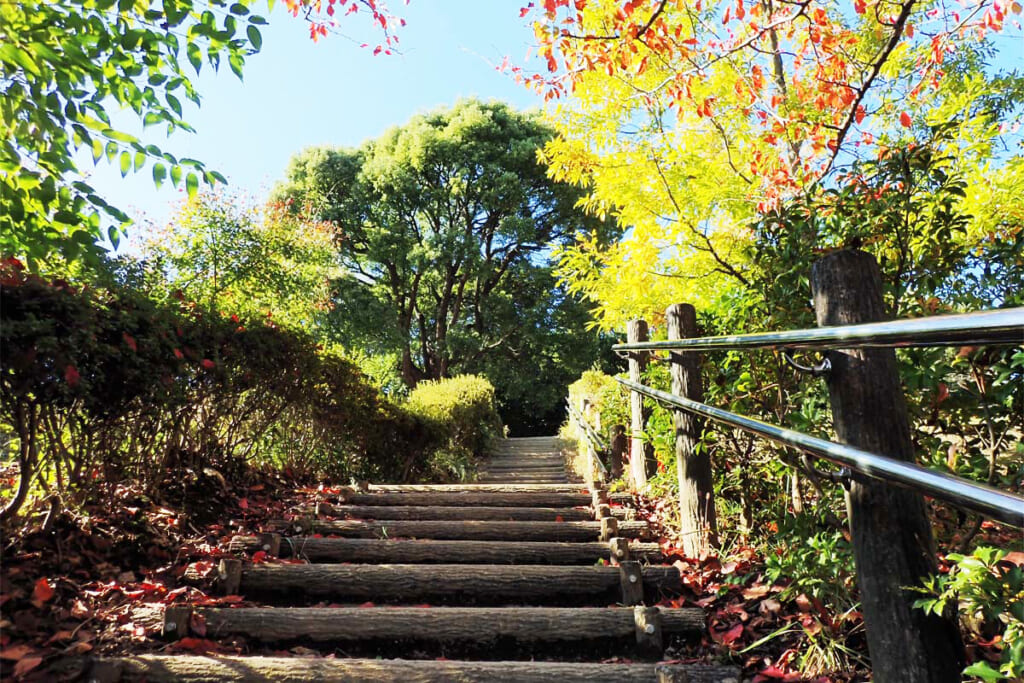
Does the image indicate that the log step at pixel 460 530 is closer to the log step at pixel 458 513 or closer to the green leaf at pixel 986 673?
the log step at pixel 458 513

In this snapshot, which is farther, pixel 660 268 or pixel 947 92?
pixel 947 92

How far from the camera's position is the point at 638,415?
4258mm

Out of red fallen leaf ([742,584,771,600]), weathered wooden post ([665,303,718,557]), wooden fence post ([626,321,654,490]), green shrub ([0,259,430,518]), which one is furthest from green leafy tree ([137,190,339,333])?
red fallen leaf ([742,584,771,600])

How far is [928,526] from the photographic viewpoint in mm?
1306

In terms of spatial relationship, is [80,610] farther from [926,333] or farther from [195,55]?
[926,333]

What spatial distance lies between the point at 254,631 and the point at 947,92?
7.12 m

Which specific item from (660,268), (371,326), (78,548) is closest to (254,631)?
(78,548)

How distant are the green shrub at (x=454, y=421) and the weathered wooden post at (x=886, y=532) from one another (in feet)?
19.3

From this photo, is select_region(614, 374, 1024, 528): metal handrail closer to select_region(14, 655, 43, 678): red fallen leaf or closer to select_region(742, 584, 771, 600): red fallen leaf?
select_region(742, 584, 771, 600): red fallen leaf

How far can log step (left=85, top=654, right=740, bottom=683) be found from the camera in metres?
1.76

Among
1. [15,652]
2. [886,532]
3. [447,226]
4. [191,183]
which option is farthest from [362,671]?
[447,226]

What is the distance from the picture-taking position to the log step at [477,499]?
4.20m

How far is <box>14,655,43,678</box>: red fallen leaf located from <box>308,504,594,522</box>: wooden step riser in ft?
6.70

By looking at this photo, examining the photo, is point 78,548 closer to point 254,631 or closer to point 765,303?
point 254,631
